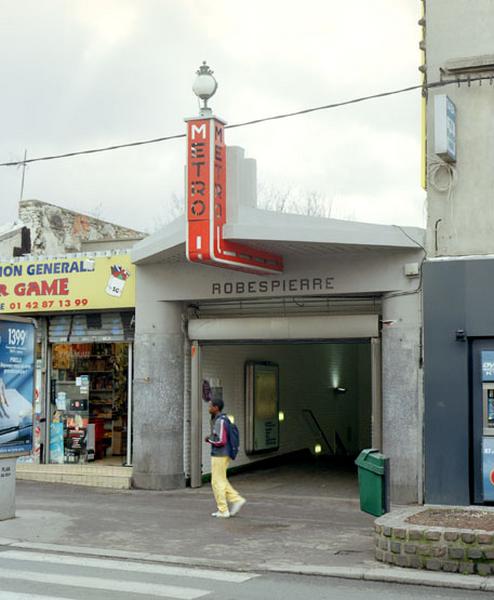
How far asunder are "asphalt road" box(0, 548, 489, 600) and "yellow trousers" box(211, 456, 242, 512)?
307 centimetres

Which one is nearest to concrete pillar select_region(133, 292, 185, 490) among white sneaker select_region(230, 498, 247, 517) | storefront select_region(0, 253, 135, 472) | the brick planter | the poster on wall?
storefront select_region(0, 253, 135, 472)

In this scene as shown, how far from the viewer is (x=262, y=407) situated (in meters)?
19.4

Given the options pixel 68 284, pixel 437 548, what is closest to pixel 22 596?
pixel 437 548

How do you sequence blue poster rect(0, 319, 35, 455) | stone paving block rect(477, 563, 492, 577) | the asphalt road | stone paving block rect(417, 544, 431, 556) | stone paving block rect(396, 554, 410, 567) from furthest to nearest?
blue poster rect(0, 319, 35, 455) → stone paving block rect(396, 554, 410, 567) → stone paving block rect(417, 544, 431, 556) → stone paving block rect(477, 563, 492, 577) → the asphalt road

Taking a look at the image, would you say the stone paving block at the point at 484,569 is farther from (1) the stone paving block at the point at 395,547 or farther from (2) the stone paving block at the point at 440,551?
(1) the stone paving block at the point at 395,547

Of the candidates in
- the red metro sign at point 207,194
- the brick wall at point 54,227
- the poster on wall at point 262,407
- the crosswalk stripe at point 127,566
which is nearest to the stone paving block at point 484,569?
the crosswalk stripe at point 127,566

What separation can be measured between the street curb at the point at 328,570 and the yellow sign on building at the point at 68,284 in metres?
6.86

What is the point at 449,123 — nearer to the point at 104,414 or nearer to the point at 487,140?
the point at 487,140

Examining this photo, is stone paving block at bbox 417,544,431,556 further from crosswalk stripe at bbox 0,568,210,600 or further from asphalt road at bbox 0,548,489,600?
crosswalk stripe at bbox 0,568,210,600

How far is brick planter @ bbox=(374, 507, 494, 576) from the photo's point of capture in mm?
9281

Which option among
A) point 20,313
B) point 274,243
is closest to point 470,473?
point 274,243

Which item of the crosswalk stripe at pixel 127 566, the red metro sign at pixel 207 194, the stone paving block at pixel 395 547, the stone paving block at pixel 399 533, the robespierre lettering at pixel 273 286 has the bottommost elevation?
the crosswalk stripe at pixel 127 566

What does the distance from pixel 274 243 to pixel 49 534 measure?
18.4 feet

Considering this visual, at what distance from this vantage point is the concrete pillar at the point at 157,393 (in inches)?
645
